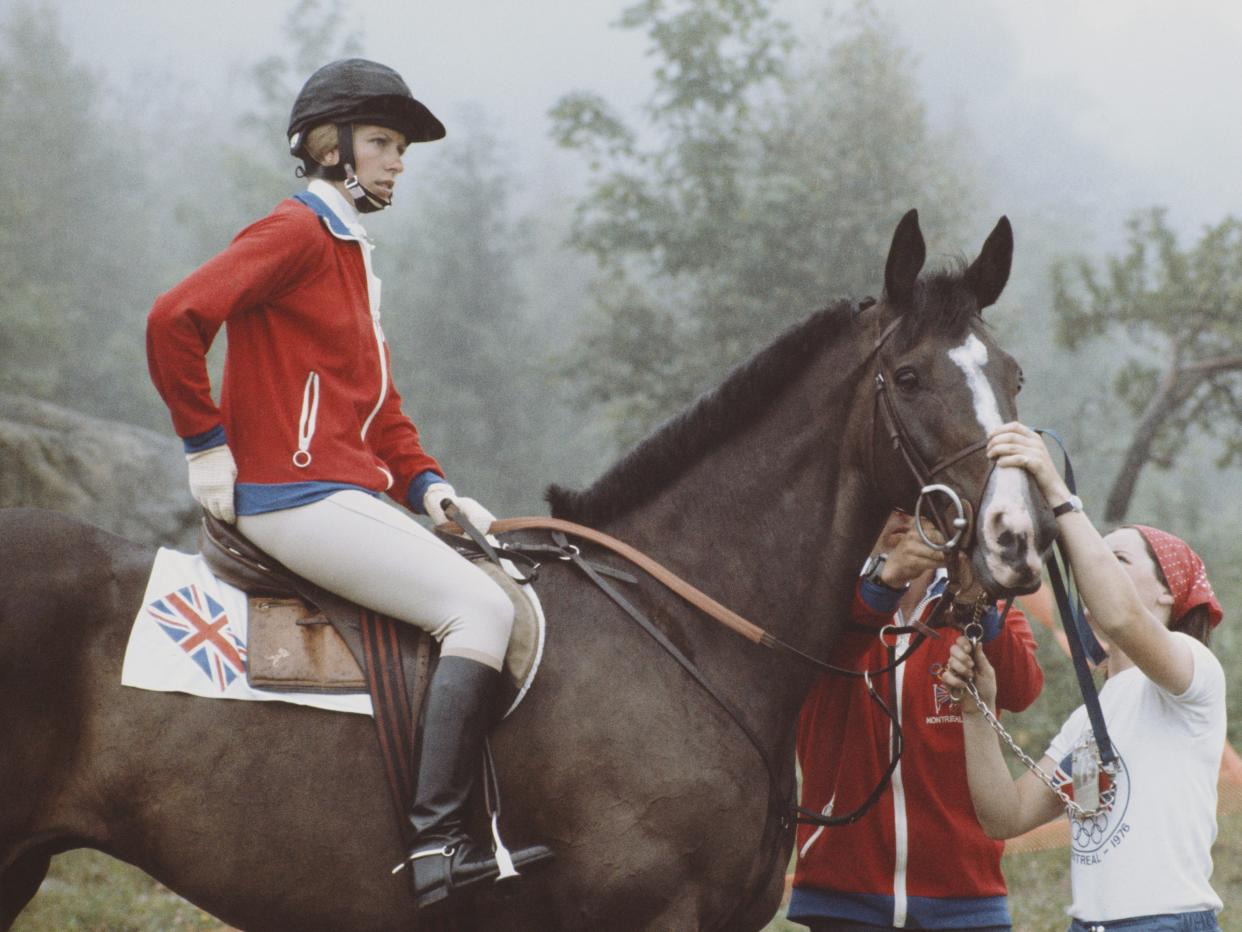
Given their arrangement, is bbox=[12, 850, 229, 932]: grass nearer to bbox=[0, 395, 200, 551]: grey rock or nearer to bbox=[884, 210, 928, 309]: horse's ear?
bbox=[0, 395, 200, 551]: grey rock

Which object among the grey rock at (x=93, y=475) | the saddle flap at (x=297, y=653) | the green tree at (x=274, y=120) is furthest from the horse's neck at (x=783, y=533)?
the green tree at (x=274, y=120)

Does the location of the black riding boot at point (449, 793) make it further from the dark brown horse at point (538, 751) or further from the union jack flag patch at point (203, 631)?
the union jack flag patch at point (203, 631)

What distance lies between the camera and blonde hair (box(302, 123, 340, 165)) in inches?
131

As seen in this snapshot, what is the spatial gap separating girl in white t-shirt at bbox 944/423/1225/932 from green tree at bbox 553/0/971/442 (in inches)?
683

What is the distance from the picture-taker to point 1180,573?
3.08 meters

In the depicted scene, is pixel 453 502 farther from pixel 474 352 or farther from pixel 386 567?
pixel 474 352

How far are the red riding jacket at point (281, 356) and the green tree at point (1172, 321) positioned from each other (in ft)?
49.5

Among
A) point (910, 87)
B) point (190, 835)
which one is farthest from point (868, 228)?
point (190, 835)

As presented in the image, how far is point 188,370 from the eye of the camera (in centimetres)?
294

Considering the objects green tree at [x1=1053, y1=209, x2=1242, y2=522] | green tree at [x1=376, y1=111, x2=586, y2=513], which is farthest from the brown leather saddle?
green tree at [x1=376, y1=111, x2=586, y2=513]

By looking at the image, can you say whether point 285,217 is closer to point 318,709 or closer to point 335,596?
point 335,596

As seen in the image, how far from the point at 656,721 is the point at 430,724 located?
578 millimetres

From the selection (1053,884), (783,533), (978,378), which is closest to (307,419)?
(783,533)

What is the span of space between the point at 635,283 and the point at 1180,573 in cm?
2146
